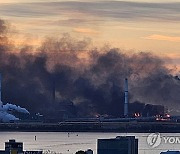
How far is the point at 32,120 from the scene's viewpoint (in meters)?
118

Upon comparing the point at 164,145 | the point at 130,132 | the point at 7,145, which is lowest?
the point at 7,145

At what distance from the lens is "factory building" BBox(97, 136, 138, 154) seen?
152ft

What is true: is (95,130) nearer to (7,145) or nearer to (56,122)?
(56,122)

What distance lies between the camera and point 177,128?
105 meters

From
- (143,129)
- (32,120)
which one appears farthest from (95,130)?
(32,120)

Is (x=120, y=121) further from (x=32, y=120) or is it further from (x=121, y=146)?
(x=121, y=146)

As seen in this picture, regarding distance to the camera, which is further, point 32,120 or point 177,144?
point 32,120

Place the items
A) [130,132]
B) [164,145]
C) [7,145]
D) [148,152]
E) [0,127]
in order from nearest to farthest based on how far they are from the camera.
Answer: [7,145]
[148,152]
[164,145]
[130,132]
[0,127]

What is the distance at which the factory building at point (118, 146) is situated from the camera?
46.3m

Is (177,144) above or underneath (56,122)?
underneath

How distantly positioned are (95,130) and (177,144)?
41.3 m

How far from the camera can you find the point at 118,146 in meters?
46.4

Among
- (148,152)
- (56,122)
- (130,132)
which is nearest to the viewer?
(148,152)

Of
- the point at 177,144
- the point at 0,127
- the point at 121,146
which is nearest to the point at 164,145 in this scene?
the point at 177,144
